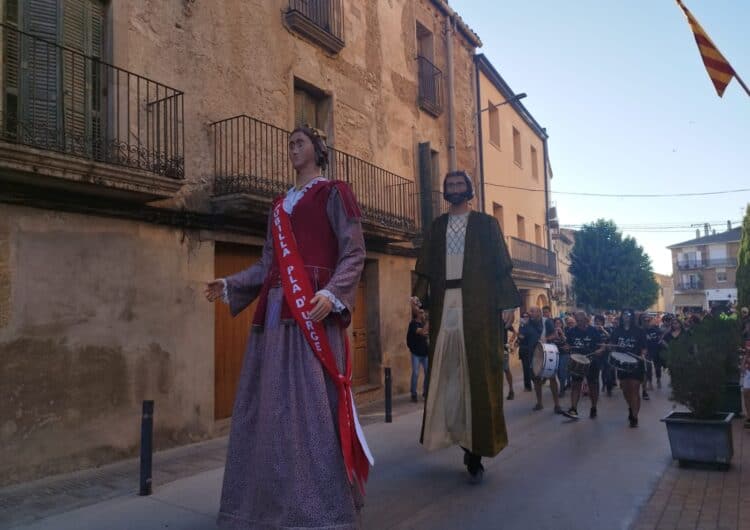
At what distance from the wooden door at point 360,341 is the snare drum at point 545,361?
3.47 meters

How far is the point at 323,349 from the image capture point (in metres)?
2.98

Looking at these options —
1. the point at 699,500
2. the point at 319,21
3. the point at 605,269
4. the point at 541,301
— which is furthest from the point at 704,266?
the point at 699,500

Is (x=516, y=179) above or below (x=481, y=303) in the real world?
above

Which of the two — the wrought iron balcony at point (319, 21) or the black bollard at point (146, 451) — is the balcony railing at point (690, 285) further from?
the black bollard at point (146, 451)

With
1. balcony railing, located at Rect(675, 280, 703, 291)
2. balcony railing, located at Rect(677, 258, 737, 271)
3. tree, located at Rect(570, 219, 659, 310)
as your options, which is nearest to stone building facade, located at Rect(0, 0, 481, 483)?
tree, located at Rect(570, 219, 659, 310)

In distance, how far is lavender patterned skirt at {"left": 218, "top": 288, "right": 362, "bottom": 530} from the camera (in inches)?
110

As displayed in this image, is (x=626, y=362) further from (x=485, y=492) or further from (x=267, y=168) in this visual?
(x=267, y=168)

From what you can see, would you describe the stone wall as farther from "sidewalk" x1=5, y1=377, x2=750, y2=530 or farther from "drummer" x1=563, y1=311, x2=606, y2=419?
"drummer" x1=563, y1=311, x2=606, y2=419

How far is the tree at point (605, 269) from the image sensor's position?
31.5 metres

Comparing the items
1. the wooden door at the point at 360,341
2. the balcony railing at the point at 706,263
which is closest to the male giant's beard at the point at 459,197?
the wooden door at the point at 360,341

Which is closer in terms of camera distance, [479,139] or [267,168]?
[267,168]

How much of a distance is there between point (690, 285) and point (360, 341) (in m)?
64.1

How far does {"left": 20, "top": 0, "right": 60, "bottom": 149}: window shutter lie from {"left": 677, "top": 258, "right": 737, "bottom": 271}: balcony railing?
69.2 metres

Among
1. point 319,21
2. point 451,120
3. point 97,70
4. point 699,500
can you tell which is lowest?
point 699,500
